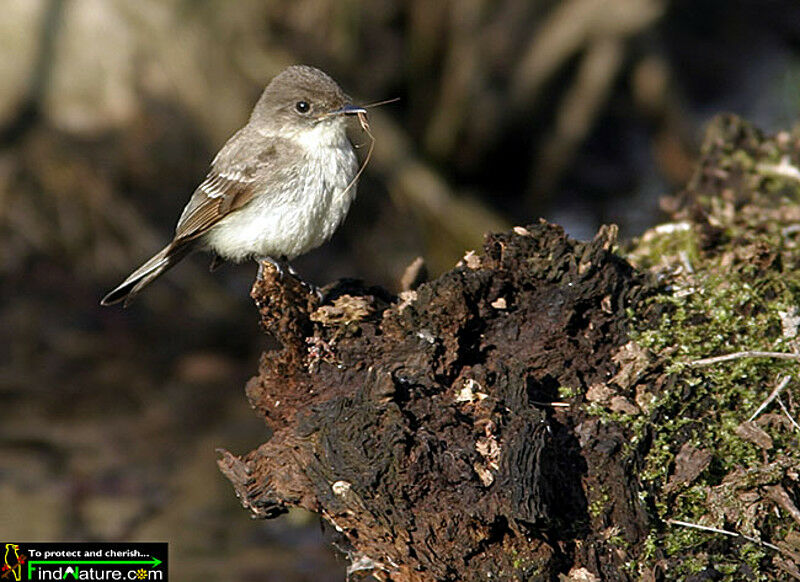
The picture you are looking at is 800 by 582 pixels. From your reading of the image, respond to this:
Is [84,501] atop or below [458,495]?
atop

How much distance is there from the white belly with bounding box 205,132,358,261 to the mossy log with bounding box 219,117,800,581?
29.6 inches

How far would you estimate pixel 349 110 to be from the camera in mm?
4797

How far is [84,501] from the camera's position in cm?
744

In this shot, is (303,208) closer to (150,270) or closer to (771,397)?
(150,270)

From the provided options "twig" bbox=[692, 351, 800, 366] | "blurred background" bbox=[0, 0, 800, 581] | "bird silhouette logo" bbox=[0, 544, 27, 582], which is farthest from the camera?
"blurred background" bbox=[0, 0, 800, 581]

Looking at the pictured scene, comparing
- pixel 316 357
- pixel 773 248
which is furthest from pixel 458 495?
pixel 773 248

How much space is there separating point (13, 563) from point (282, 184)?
2.43 meters

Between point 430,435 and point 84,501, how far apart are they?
16.0 ft

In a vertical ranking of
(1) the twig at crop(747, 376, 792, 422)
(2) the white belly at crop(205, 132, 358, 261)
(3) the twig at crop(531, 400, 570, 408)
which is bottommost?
(1) the twig at crop(747, 376, 792, 422)

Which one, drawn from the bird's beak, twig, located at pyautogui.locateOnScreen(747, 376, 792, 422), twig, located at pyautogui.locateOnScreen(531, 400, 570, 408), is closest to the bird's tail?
the bird's beak

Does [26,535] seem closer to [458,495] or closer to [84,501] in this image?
[84,501]

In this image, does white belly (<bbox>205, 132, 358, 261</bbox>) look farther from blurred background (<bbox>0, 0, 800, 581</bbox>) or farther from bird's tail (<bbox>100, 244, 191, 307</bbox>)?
blurred background (<bbox>0, 0, 800, 581</bbox>)

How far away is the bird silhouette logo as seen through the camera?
5234 mm

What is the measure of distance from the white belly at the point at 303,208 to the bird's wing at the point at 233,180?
0.25 feet
